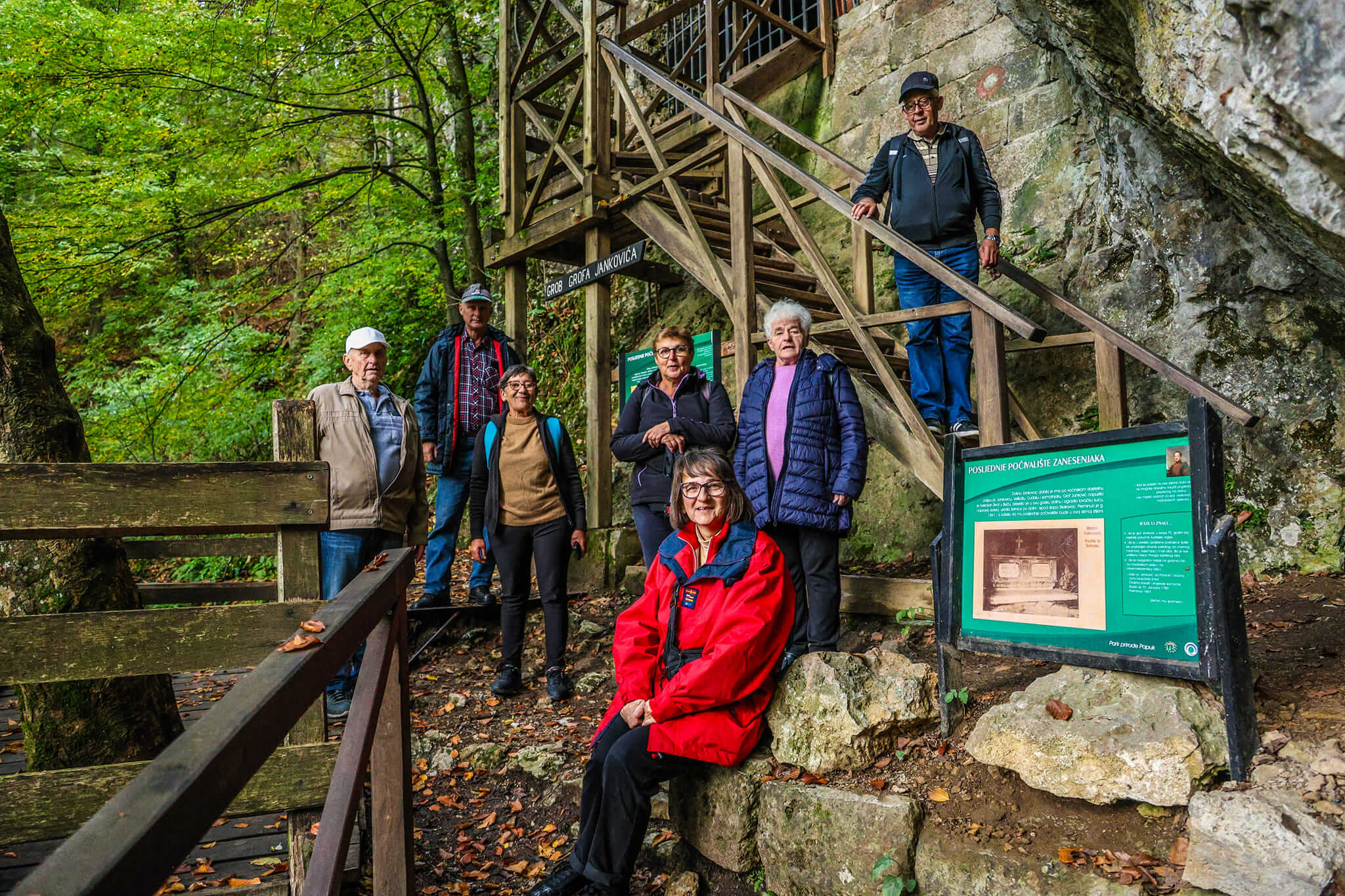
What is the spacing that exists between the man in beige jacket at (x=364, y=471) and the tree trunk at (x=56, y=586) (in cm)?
99

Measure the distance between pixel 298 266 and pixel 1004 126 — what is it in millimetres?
12021

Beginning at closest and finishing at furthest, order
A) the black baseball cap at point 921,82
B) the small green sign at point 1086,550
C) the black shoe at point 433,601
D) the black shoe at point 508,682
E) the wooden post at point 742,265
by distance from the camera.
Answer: the small green sign at point 1086,550, the black baseball cap at point 921,82, the black shoe at point 508,682, the wooden post at point 742,265, the black shoe at point 433,601

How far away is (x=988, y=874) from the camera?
245 centimetres

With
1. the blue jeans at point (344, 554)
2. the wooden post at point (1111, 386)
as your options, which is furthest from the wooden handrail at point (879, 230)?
the blue jeans at point (344, 554)

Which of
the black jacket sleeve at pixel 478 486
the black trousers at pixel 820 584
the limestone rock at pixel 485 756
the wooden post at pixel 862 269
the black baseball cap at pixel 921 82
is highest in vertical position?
the black baseball cap at pixel 921 82

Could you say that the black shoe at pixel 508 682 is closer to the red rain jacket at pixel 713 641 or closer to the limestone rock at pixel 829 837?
the red rain jacket at pixel 713 641

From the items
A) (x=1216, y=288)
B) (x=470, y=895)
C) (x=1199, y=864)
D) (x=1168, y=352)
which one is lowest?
(x=470, y=895)

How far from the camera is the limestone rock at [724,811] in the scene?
3055 millimetres

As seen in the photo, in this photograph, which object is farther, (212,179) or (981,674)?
(212,179)

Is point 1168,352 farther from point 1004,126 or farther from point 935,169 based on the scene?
point 1004,126

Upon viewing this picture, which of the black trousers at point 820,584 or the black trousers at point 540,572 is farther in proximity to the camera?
the black trousers at point 540,572

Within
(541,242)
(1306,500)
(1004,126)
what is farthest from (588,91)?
(1306,500)

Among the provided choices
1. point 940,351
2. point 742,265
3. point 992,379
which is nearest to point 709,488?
point 992,379

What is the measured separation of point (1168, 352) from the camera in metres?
4.67
